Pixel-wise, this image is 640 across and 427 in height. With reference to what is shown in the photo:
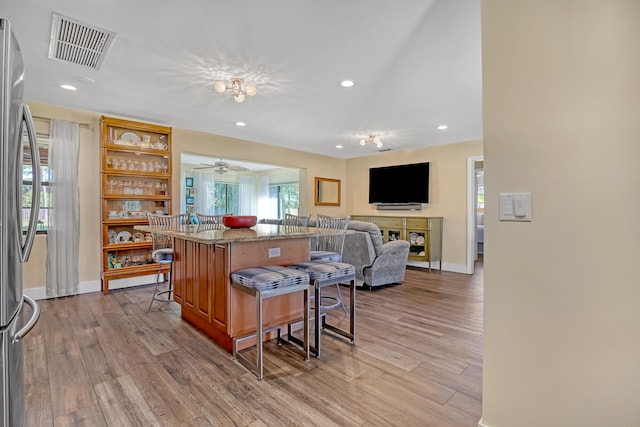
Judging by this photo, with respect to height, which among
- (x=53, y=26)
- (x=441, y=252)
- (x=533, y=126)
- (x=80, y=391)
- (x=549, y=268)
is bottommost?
(x=80, y=391)

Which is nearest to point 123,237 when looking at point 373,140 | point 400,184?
point 373,140

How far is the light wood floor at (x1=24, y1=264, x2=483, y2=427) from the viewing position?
166 centimetres

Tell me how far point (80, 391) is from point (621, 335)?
8.88 feet

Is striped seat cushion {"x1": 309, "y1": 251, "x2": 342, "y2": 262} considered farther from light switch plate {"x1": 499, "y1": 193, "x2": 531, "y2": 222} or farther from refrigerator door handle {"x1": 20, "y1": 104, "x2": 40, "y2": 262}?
refrigerator door handle {"x1": 20, "y1": 104, "x2": 40, "y2": 262}

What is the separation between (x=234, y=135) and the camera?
17.7ft

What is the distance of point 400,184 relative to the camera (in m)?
6.51

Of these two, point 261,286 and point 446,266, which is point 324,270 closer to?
point 261,286

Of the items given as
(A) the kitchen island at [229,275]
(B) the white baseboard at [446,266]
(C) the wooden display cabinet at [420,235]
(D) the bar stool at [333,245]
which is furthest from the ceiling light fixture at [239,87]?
(B) the white baseboard at [446,266]

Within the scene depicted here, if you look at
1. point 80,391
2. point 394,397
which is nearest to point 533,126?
point 394,397

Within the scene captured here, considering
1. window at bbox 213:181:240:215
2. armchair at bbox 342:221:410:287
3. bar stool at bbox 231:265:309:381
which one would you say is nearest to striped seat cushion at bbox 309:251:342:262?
armchair at bbox 342:221:410:287

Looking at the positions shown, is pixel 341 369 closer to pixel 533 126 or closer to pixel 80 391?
pixel 80 391

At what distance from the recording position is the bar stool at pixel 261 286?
6.64 ft

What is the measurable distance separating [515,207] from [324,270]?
4.51 ft

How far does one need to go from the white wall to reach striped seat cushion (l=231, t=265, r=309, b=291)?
3.97ft
